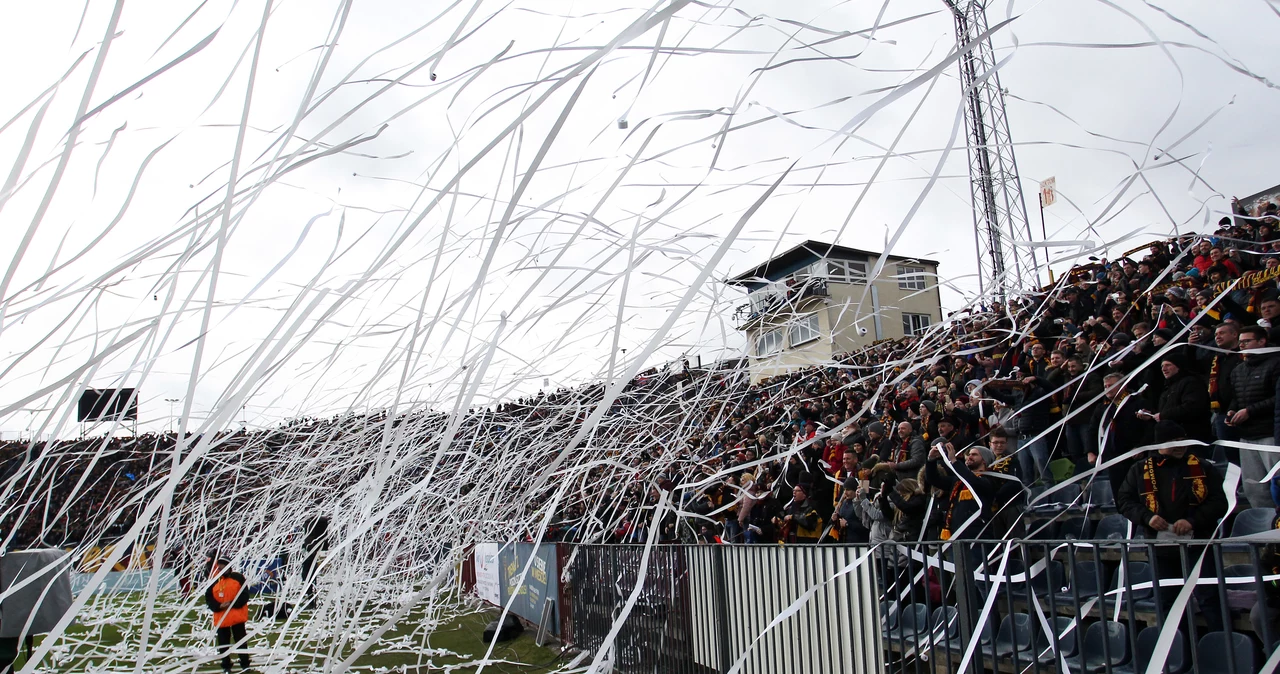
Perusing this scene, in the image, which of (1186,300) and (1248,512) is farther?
(1186,300)

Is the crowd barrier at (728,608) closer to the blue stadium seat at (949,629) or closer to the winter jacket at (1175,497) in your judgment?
the blue stadium seat at (949,629)

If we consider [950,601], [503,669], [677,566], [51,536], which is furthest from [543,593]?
[51,536]

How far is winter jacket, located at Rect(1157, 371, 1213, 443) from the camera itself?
5.58m

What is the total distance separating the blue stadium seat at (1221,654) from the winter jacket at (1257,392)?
194 cm

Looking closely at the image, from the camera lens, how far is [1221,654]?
3750 mm

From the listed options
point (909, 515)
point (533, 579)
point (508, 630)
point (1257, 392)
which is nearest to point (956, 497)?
point (909, 515)

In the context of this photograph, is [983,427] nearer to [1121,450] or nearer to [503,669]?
[1121,450]

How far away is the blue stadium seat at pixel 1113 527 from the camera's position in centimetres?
571

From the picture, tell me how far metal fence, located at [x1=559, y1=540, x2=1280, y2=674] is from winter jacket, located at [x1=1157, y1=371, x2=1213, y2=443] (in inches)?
46.1

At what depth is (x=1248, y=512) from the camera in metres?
4.66

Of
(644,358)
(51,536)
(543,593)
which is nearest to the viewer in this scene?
(644,358)

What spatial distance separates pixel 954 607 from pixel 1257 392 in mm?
2495

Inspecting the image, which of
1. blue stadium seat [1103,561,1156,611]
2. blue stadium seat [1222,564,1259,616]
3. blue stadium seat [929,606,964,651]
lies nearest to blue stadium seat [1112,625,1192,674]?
blue stadium seat [1103,561,1156,611]

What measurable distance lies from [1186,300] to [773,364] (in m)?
3.70
